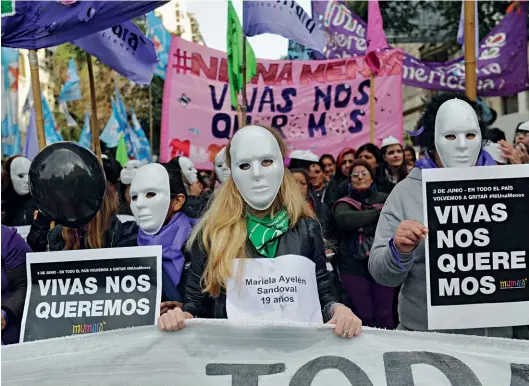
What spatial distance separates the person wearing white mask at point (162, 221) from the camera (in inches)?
141

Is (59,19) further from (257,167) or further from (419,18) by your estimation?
(419,18)

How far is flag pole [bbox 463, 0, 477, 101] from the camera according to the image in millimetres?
4770

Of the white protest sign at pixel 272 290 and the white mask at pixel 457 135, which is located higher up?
the white mask at pixel 457 135

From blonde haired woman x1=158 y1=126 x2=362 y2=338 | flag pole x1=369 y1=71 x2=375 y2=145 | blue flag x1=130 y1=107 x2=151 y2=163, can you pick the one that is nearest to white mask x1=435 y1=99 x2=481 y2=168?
blonde haired woman x1=158 y1=126 x2=362 y2=338

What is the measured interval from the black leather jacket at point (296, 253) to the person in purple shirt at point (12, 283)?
93cm

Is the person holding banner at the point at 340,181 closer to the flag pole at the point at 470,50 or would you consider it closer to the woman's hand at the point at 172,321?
the flag pole at the point at 470,50

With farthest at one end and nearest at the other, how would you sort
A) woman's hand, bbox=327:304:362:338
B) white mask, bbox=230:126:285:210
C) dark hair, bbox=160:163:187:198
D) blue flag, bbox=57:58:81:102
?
blue flag, bbox=57:58:81:102 < dark hair, bbox=160:163:187:198 < white mask, bbox=230:126:285:210 < woman's hand, bbox=327:304:362:338

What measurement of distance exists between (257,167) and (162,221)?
888 millimetres

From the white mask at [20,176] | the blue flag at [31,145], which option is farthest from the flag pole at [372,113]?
the blue flag at [31,145]

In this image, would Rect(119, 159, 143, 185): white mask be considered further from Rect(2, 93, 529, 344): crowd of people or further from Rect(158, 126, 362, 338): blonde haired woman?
Rect(158, 126, 362, 338): blonde haired woman

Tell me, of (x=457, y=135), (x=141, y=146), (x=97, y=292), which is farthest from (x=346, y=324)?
(x=141, y=146)

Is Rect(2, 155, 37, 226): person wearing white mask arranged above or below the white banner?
above

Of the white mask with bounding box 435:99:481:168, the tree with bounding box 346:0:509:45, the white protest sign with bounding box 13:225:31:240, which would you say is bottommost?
the white protest sign with bounding box 13:225:31:240

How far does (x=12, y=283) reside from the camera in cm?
353
